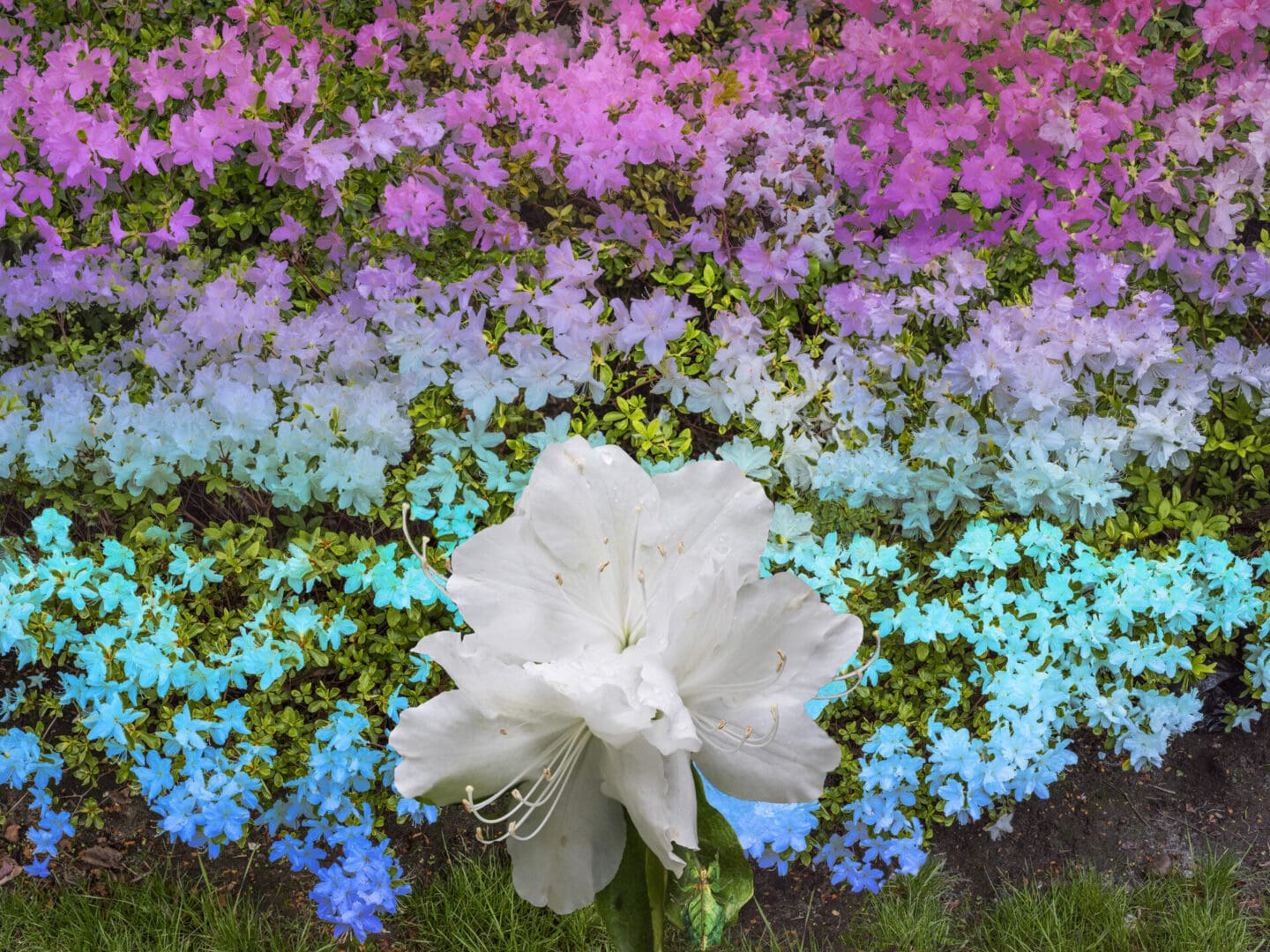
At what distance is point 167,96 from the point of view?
2.47m

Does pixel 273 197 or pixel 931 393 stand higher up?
pixel 273 197

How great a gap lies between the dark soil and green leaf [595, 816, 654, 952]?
137 centimetres

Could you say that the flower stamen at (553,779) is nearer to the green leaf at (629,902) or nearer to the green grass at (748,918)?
the green leaf at (629,902)

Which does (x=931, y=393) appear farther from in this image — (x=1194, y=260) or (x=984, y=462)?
(x=1194, y=260)

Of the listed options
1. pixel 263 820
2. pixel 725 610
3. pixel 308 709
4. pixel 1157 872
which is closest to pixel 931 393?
pixel 1157 872

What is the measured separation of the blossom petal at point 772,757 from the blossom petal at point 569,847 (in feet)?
0.24

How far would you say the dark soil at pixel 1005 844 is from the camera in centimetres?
216

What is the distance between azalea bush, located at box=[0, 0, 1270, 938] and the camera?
6.54 ft

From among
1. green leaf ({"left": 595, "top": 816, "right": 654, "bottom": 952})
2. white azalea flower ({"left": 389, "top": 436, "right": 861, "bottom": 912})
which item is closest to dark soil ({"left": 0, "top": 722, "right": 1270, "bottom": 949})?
green leaf ({"left": 595, "top": 816, "right": 654, "bottom": 952})

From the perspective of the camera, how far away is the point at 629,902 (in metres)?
0.83

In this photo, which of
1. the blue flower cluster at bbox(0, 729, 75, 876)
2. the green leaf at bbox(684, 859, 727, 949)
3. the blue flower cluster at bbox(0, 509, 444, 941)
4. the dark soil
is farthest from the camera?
the dark soil

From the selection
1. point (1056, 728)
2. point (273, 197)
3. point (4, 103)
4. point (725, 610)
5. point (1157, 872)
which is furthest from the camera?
point (273, 197)

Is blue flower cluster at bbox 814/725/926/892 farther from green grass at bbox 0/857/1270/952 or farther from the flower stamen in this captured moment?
the flower stamen

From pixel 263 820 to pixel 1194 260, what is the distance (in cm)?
206
